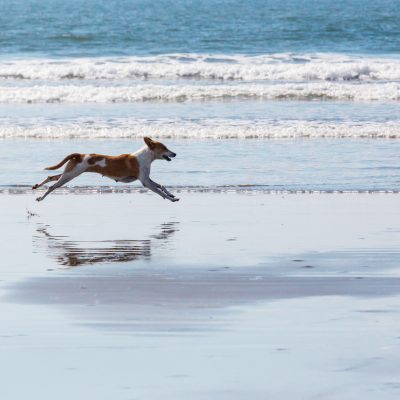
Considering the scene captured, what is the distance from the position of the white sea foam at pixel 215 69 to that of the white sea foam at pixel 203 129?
10.0m

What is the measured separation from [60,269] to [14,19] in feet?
160

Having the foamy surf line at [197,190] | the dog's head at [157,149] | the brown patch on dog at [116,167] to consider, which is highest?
the dog's head at [157,149]

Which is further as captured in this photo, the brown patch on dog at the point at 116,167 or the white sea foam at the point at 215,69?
the white sea foam at the point at 215,69

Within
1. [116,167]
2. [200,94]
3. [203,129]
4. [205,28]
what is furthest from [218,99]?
[205,28]

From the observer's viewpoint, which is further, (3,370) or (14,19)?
(14,19)

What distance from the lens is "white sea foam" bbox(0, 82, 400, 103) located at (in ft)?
77.9

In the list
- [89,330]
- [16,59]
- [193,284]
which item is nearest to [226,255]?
[193,284]

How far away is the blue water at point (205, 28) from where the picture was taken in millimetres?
39625

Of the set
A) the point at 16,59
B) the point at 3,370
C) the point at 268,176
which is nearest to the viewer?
the point at 3,370

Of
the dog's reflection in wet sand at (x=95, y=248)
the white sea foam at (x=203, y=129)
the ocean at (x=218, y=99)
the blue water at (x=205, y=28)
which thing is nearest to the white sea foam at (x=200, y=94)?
the ocean at (x=218, y=99)

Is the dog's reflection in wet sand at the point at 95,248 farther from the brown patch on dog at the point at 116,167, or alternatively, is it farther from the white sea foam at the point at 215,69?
the white sea foam at the point at 215,69

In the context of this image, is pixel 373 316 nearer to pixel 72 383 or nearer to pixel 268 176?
pixel 72 383

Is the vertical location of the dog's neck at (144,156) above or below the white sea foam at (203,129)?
above

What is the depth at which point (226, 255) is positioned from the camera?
29.6 ft
